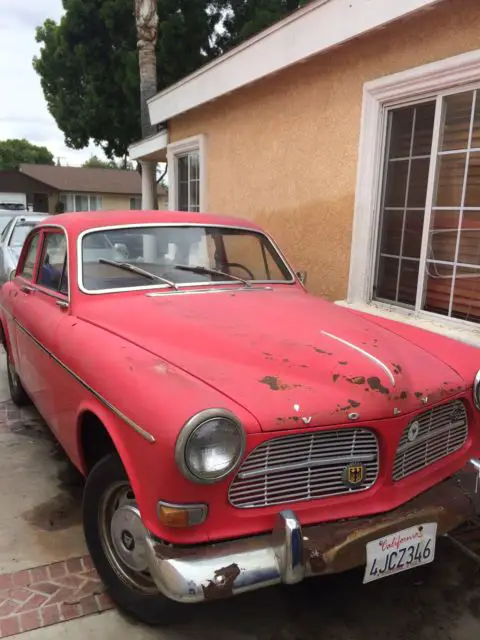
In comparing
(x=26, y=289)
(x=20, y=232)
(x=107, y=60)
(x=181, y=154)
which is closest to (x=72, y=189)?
(x=107, y=60)

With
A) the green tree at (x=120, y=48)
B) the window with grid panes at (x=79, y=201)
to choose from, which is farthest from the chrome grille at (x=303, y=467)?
the window with grid panes at (x=79, y=201)

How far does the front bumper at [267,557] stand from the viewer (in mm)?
1804

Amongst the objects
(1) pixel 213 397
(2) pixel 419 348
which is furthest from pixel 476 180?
(1) pixel 213 397

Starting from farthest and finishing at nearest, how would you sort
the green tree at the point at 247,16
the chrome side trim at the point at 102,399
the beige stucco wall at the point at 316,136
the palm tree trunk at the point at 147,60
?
1. the green tree at the point at 247,16
2. the palm tree trunk at the point at 147,60
3. the beige stucco wall at the point at 316,136
4. the chrome side trim at the point at 102,399

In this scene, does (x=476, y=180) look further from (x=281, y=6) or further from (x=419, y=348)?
(x=281, y=6)

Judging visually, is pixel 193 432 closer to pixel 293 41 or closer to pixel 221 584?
pixel 221 584

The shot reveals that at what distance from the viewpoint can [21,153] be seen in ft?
216

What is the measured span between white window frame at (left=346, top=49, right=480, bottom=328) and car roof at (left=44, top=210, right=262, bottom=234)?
1.41 metres

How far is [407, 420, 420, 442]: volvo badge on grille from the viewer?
2.23m

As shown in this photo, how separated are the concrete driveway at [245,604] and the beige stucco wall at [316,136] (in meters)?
3.00

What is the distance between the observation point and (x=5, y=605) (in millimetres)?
2391

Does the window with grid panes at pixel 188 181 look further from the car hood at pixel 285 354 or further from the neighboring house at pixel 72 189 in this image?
the neighboring house at pixel 72 189

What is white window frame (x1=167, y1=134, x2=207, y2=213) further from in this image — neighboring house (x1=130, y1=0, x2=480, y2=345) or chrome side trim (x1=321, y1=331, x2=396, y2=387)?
chrome side trim (x1=321, y1=331, x2=396, y2=387)

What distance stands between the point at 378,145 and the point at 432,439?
3.01 m
